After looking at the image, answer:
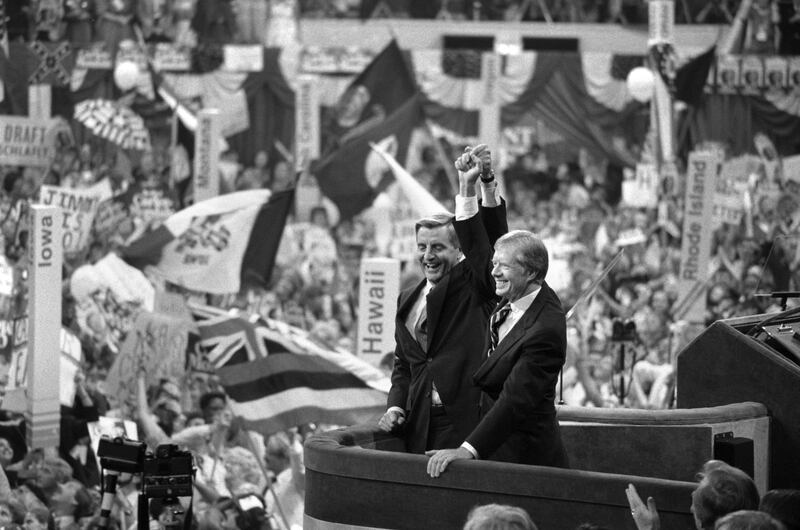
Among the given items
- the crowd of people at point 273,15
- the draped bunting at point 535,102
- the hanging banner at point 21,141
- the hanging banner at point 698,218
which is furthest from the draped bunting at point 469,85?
the hanging banner at point 698,218

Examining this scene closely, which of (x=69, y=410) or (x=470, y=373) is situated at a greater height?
(x=470, y=373)

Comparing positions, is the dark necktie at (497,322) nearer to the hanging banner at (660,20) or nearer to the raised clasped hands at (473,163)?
the raised clasped hands at (473,163)

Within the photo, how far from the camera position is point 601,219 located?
18953mm

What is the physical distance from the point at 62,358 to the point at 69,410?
477mm

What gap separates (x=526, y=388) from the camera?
494cm

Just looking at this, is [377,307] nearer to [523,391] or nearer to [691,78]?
[523,391]

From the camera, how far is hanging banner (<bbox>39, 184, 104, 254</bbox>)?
1141cm

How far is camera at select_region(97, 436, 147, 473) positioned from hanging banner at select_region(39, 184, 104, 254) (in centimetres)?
607

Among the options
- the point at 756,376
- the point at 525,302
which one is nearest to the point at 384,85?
the point at 756,376

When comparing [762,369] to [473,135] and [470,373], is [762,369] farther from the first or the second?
[473,135]

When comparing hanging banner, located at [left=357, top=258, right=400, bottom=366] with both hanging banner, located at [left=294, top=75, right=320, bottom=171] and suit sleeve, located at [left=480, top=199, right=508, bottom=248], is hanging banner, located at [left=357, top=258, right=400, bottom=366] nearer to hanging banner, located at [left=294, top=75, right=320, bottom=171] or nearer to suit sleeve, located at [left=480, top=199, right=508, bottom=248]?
suit sleeve, located at [left=480, top=199, right=508, bottom=248]

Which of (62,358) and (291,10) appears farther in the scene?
(291,10)

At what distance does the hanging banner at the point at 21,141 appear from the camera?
15.0 metres

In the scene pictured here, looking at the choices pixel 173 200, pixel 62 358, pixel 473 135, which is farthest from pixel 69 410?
pixel 473 135
